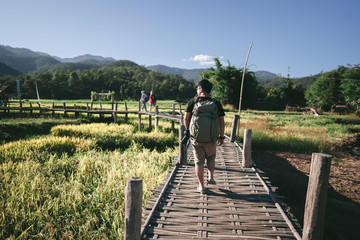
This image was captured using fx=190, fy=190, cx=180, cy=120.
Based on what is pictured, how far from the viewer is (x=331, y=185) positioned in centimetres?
644

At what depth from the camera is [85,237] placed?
3566 millimetres

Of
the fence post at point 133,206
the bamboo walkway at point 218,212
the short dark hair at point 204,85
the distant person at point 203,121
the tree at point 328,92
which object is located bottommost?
the bamboo walkway at point 218,212

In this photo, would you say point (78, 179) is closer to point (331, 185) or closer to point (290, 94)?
point (331, 185)

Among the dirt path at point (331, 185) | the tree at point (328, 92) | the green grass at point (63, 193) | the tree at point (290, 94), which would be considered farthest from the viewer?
the tree at point (290, 94)

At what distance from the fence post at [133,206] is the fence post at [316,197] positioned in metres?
1.91

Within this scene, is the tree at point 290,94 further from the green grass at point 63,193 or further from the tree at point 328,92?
the green grass at point 63,193

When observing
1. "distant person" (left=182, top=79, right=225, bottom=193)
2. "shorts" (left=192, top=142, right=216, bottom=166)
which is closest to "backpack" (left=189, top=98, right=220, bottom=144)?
"distant person" (left=182, top=79, right=225, bottom=193)

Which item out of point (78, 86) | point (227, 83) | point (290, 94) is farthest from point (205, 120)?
point (78, 86)

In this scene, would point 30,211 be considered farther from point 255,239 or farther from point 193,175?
point 255,239

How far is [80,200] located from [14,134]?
12.1m

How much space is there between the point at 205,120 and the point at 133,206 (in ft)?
5.57

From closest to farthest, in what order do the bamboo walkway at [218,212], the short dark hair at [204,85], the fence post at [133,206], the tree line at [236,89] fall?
the fence post at [133,206], the bamboo walkway at [218,212], the short dark hair at [204,85], the tree line at [236,89]

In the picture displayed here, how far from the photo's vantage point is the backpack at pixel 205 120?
3.12 metres

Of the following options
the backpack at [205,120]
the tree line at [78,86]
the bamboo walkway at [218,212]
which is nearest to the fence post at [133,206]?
the bamboo walkway at [218,212]
